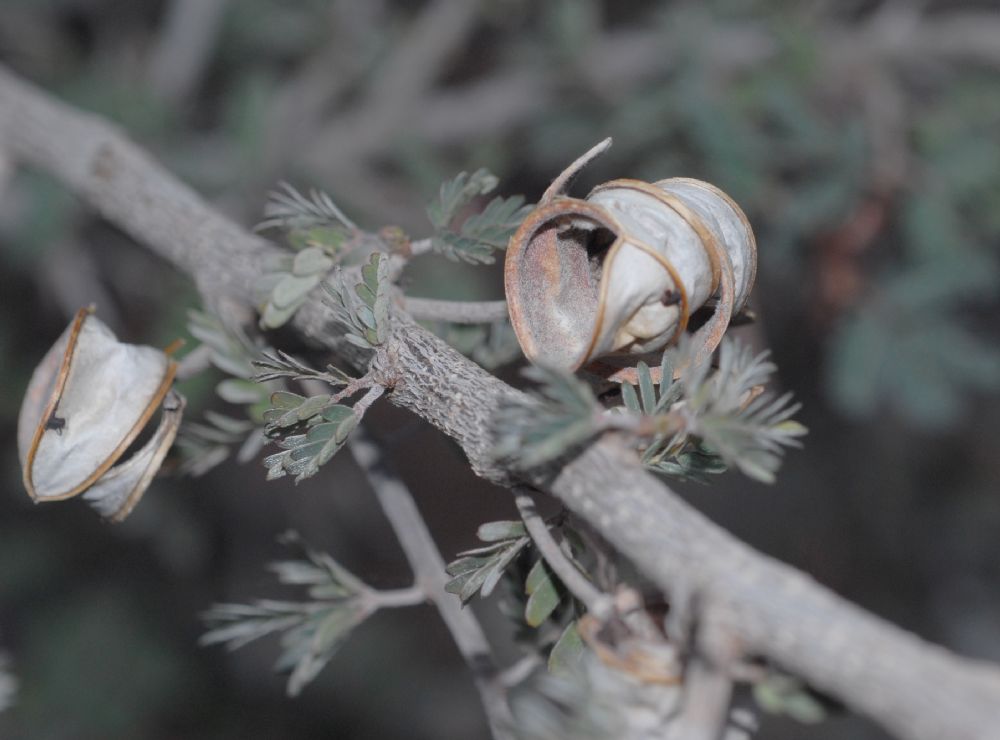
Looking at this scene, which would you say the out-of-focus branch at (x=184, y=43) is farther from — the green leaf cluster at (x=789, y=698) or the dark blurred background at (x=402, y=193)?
the green leaf cluster at (x=789, y=698)

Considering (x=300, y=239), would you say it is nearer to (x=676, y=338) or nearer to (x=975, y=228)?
(x=676, y=338)

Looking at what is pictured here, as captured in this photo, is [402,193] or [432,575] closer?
[432,575]

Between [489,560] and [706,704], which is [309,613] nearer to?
[489,560]

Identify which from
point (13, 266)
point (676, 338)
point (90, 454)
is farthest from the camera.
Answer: point (13, 266)

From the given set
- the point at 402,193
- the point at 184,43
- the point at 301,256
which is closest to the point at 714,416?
the point at 301,256

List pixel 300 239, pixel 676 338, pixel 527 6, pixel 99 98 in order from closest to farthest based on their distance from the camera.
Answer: pixel 676 338 < pixel 300 239 < pixel 99 98 < pixel 527 6

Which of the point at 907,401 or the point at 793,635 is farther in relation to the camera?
the point at 907,401

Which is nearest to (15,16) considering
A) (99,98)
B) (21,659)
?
(99,98)
